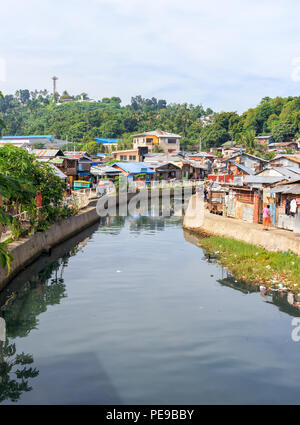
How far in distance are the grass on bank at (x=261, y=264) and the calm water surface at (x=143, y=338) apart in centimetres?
83

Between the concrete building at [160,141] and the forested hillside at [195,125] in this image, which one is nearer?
the concrete building at [160,141]

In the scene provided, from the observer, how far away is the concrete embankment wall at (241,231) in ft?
76.2

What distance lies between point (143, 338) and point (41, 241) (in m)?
14.0

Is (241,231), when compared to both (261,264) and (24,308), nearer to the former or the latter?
(261,264)

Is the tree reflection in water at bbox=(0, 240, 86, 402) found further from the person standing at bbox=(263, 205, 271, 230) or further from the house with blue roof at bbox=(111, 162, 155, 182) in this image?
the house with blue roof at bbox=(111, 162, 155, 182)

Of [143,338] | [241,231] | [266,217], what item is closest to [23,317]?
[143,338]

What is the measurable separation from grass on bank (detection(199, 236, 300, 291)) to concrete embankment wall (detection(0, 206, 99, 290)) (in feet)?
36.9

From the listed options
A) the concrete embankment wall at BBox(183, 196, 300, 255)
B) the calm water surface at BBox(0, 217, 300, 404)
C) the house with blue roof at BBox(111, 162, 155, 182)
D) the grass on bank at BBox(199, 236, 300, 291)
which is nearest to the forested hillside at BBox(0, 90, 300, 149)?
the house with blue roof at BBox(111, 162, 155, 182)

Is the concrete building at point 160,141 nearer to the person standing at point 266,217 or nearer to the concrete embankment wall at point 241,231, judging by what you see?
the concrete embankment wall at point 241,231

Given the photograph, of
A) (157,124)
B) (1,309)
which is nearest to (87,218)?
(1,309)

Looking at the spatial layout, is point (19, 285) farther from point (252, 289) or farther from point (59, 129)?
point (59, 129)

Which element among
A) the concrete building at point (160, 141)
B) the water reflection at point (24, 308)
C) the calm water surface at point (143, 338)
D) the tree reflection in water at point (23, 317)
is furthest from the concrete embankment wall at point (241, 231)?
the concrete building at point (160, 141)

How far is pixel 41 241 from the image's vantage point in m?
26.6

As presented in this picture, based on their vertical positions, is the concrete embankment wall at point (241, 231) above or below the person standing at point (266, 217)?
below
